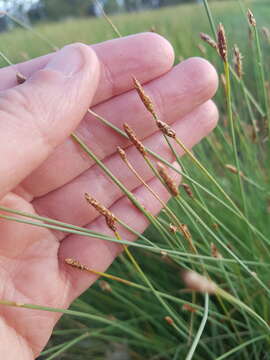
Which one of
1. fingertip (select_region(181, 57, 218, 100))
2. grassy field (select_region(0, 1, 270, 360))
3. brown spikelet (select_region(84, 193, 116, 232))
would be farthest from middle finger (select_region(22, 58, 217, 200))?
brown spikelet (select_region(84, 193, 116, 232))

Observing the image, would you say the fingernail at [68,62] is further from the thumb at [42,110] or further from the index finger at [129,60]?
the index finger at [129,60]

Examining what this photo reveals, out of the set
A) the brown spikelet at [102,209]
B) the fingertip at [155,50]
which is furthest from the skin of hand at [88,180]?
the brown spikelet at [102,209]

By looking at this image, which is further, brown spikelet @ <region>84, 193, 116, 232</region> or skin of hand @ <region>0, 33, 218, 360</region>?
skin of hand @ <region>0, 33, 218, 360</region>

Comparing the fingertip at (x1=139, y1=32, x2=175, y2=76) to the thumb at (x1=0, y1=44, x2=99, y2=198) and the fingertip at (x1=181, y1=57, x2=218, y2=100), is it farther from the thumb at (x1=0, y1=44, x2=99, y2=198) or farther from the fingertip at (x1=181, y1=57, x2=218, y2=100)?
the thumb at (x1=0, y1=44, x2=99, y2=198)

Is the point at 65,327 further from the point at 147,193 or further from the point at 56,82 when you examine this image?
the point at 56,82

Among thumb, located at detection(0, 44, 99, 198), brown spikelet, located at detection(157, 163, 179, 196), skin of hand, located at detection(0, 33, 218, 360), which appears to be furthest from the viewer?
skin of hand, located at detection(0, 33, 218, 360)

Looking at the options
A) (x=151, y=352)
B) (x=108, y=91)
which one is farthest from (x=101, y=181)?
(x=151, y=352)

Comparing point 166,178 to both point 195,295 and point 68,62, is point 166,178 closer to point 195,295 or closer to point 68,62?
point 68,62

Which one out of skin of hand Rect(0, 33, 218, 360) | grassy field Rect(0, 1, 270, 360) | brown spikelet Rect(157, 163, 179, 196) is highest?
brown spikelet Rect(157, 163, 179, 196)
